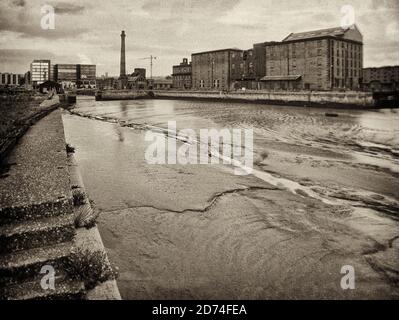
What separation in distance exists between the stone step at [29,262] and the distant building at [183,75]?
353 feet

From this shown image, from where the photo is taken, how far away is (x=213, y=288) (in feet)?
13.8

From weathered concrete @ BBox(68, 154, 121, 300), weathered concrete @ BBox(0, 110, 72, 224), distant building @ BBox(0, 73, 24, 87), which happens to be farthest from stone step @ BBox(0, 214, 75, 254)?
distant building @ BBox(0, 73, 24, 87)

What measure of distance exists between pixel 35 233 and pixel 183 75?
368 ft

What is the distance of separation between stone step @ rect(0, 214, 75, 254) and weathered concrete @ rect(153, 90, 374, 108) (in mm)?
47865

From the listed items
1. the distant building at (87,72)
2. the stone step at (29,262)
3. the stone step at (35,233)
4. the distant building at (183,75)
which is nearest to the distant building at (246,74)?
the distant building at (183,75)

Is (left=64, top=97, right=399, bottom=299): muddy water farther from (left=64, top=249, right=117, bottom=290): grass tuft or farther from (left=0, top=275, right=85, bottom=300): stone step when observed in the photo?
(left=0, top=275, right=85, bottom=300): stone step

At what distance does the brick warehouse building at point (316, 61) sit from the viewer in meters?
65.2

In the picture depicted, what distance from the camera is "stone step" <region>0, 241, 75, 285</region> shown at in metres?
3.46

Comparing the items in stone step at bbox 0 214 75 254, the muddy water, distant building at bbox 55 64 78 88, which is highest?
distant building at bbox 55 64 78 88

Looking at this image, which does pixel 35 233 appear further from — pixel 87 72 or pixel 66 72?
pixel 87 72

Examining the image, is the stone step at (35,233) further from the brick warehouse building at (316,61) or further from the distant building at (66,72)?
the distant building at (66,72)

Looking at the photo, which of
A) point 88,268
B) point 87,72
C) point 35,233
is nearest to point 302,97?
point 88,268
